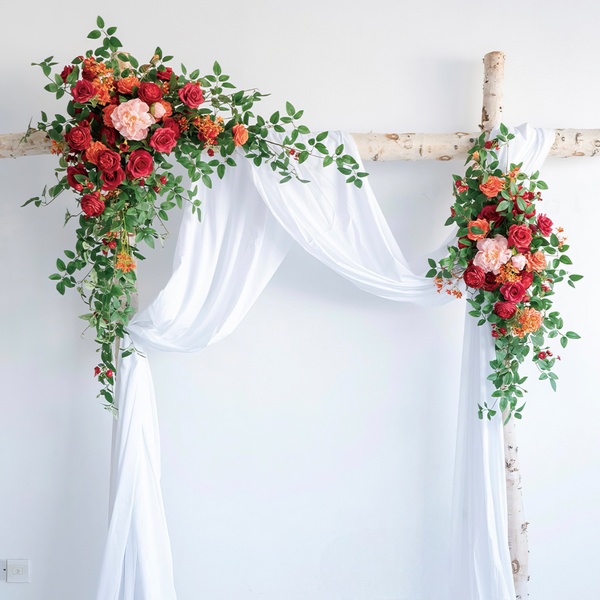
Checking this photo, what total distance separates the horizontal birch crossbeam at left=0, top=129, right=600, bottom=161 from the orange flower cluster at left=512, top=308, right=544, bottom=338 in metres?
0.56

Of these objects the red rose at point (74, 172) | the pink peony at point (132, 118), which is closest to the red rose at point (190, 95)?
the pink peony at point (132, 118)

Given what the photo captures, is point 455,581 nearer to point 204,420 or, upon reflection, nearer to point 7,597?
point 204,420

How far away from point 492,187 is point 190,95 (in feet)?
3.05

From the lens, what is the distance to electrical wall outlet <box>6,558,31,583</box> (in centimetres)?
185

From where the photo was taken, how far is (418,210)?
1.86 metres

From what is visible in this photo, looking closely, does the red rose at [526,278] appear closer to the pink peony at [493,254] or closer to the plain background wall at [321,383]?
the pink peony at [493,254]

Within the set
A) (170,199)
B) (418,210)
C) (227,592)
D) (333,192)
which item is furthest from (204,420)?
(418,210)

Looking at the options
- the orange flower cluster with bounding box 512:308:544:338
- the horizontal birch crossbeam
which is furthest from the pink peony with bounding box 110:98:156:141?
the orange flower cluster with bounding box 512:308:544:338

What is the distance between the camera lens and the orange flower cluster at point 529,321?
1.53 m

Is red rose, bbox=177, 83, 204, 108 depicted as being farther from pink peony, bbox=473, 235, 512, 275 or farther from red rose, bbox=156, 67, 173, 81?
pink peony, bbox=473, 235, 512, 275

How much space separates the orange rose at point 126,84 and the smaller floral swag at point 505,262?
1.01 meters

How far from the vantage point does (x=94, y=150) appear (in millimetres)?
1428

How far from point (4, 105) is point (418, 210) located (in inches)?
60.3

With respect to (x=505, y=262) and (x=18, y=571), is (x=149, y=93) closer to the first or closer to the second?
(x=505, y=262)
